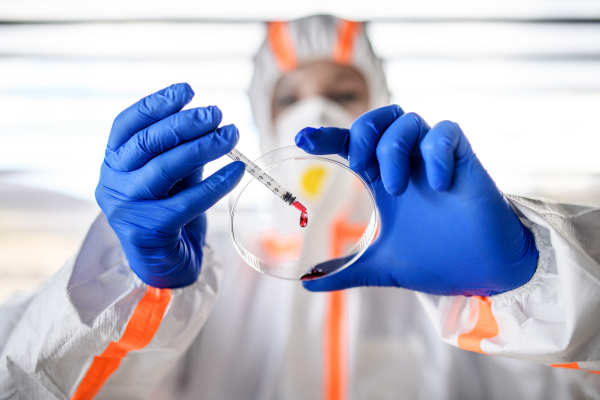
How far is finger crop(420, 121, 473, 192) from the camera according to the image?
71cm

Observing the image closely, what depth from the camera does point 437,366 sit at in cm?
114

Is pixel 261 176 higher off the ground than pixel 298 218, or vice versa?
pixel 261 176

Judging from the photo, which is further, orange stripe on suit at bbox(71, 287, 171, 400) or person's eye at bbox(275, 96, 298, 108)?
person's eye at bbox(275, 96, 298, 108)

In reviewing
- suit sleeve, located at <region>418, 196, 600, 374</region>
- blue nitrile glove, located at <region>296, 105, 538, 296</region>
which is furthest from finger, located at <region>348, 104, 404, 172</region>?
suit sleeve, located at <region>418, 196, 600, 374</region>

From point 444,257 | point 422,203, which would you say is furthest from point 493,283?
point 422,203

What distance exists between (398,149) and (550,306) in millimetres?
536

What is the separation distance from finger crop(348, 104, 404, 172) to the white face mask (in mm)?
615

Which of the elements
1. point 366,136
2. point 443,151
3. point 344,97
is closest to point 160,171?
point 366,136

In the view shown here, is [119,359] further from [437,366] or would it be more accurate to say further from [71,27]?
[71,27]

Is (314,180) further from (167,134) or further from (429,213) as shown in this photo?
(167,134)

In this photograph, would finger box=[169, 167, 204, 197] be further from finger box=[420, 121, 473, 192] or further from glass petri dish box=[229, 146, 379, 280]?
finger box=[420, 121, 473, 192]

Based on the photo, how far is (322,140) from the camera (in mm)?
757

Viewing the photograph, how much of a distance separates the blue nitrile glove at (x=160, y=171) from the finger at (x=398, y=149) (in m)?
0.34

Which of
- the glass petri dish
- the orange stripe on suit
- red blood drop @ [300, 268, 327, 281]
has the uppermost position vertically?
the glass petri dish
